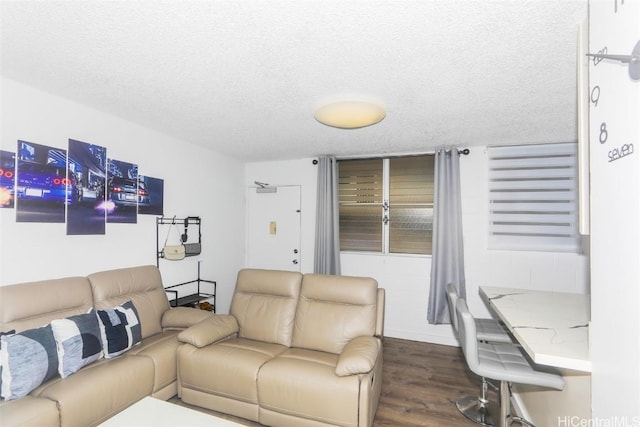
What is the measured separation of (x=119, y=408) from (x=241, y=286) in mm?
1349

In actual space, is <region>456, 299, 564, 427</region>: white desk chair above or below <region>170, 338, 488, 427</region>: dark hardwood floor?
above

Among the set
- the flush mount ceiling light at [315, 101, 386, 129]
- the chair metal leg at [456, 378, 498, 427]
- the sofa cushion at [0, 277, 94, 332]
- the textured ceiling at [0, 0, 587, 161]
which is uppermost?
the textured ceiling at [0, 0, 587, 161]

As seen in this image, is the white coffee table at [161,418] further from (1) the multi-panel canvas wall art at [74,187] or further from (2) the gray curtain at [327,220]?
(2) the gray curtain at [327,220]

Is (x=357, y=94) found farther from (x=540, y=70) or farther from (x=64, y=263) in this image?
(x=64, y=263)

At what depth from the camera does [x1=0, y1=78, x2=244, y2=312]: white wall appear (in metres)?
2.23

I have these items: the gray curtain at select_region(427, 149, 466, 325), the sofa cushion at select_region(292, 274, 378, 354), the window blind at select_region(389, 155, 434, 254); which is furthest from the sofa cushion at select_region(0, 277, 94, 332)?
the gray curtain at select_region(427, 149, 466, 325)

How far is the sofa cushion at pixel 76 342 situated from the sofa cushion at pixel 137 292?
356 mm

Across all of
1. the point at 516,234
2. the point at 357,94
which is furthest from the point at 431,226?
the point at 357,94

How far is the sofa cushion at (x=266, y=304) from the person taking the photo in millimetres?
2803

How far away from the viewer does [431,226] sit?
418 cm

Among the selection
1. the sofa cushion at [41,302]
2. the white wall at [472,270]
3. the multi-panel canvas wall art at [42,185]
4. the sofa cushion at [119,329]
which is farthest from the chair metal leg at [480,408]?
the multi-panel canvas wall art at [42,185]

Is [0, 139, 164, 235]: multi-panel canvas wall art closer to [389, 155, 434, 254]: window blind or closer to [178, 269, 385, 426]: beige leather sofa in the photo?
[178, 269, 385, 426]: beige leather sofa

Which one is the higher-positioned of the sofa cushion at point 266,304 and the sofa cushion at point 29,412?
the sofa cushion at point 266,304

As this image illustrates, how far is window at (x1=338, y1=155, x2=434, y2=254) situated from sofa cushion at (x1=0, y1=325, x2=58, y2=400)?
11.2 feet
